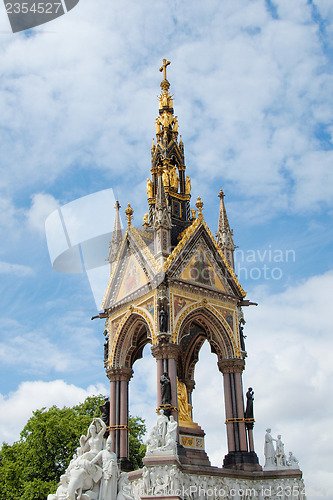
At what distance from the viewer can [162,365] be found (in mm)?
21859

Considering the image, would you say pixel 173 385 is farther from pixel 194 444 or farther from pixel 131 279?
pixel 131 279

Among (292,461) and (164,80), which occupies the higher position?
(164,80)

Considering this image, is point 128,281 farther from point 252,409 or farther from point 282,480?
point 282,480

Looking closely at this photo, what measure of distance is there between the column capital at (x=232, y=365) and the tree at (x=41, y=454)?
1171cm

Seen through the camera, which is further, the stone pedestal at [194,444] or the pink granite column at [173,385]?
the stone pedestal at [194,444]

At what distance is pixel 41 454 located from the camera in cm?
3150

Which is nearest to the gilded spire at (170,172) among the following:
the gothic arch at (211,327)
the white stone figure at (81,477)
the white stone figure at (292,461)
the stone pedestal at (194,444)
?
the gothic arch at (211,327)

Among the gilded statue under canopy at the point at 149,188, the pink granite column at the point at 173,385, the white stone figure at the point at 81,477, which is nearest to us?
the white stone figure at the point at 81,477

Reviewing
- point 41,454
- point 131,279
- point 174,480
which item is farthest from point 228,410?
point 41,454

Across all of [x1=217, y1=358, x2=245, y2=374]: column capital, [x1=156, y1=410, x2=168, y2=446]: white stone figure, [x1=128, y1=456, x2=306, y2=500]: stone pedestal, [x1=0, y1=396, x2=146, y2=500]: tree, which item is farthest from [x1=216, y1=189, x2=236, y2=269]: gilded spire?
[x1=0, y1=396, x2=146, y2=500]: tree

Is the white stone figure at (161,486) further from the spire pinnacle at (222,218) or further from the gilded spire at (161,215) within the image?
the spire pinnacle at (222,218)

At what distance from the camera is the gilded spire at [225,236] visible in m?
26.6

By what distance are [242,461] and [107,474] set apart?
34.1 ft

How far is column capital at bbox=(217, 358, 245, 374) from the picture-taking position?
2356 cm
